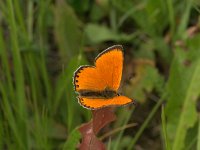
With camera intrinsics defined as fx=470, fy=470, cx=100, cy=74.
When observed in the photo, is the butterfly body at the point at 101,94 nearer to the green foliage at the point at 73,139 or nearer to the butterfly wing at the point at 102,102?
the butterfly wing at the point at 102,102

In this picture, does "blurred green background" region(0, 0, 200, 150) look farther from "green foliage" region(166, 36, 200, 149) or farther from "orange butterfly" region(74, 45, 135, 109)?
"orange butterfly" region(74, 45, 135, 109)

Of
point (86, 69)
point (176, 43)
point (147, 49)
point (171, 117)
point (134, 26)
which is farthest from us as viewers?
point (134, 26)

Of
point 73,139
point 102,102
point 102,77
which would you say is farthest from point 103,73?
point 73,139

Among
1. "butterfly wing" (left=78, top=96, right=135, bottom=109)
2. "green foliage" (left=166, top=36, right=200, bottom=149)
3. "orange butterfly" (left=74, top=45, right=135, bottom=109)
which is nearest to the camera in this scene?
"butterfly wing" (left=78, top=96, right=135, bottom=109)

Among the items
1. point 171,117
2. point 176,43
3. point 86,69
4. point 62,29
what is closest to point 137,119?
point 171,117

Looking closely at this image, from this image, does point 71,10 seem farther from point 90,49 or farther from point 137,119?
point 137,119

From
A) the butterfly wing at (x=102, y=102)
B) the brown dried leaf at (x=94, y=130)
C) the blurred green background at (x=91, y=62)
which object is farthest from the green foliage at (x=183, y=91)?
the butterfly wing at (x=102, y=102)

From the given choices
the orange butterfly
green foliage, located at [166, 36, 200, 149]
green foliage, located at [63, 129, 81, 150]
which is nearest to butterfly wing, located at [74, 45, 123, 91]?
the orange butterfly
